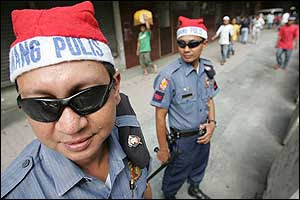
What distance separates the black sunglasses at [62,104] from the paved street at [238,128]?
90cm

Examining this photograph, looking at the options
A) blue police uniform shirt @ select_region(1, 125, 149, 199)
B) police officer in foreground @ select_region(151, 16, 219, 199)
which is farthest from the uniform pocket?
blue police uniform shirt @ select_region(1, 125, 149, 199)

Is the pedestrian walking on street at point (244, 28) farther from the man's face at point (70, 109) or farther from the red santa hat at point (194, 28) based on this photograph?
the man's face at point (70, 109)

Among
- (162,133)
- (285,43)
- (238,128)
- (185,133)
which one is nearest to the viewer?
(162,133)

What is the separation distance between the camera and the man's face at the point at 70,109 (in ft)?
1.56

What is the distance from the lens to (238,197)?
2287mm

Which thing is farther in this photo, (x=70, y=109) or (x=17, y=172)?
(x=17, y=172)

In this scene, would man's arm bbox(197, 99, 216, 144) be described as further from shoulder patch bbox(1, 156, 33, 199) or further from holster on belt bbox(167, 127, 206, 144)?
shoulder patch bbox(1, 156, 33, 199)

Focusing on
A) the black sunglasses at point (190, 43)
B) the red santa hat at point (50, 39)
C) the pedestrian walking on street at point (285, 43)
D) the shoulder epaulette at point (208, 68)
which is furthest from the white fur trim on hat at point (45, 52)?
the pedestrian walking on street at point (285, 43)

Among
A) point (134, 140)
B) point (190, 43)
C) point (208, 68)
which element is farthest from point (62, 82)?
point (208, 68)

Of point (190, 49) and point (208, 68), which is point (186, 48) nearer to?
point (190, 49)

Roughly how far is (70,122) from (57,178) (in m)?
0.33

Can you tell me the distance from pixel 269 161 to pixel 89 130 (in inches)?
115

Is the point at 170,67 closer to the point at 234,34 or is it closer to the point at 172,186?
the point at 234,34

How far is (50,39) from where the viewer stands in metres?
0.48
